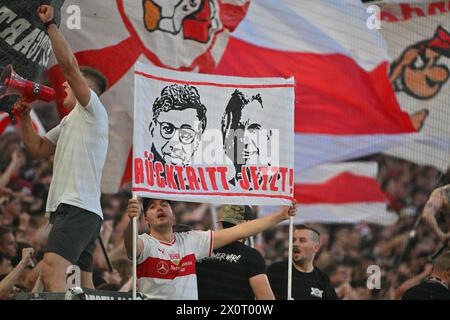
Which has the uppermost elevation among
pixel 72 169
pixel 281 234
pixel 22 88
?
pixel 281 234

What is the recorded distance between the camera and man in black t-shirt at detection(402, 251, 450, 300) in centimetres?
802

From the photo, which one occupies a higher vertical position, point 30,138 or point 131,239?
point 30,138

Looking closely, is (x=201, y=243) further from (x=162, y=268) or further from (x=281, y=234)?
(x=281, y=234)

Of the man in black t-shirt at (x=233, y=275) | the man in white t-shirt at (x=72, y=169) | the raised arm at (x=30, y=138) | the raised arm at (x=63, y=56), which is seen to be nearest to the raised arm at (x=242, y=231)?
the man in black t-shirt at (x=233, y=275)

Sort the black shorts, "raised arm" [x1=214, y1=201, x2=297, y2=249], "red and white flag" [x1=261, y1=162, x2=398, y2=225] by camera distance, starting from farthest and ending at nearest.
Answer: "red and white flag" [x1=261, y1=162, x2=398, y2=225] → "raised arm" [x1=214, y1=201, x2=297, y2=249] → the black shorts

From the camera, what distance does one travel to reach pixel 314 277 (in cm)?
809

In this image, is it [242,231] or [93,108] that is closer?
[93,108]

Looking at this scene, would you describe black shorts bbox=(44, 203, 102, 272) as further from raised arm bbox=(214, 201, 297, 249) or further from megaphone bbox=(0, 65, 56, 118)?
raised arm bbox=(214, 201, 297, 249)

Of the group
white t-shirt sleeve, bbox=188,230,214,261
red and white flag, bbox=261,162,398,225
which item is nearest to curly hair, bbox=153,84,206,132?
white t-shirt sleeve, bbox=188,230,214,261

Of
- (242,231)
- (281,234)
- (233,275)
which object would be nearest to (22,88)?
(242,231)

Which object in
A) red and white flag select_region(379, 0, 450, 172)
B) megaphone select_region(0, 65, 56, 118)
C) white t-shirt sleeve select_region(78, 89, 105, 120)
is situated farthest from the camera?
red and white flag select_region(379, 0, 450, 172)

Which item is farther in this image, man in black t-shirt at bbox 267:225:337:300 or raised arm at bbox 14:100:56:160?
man in black t-shirt at bbox 267:225:337:300

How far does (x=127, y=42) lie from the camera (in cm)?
904

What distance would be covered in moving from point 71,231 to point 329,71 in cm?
492
